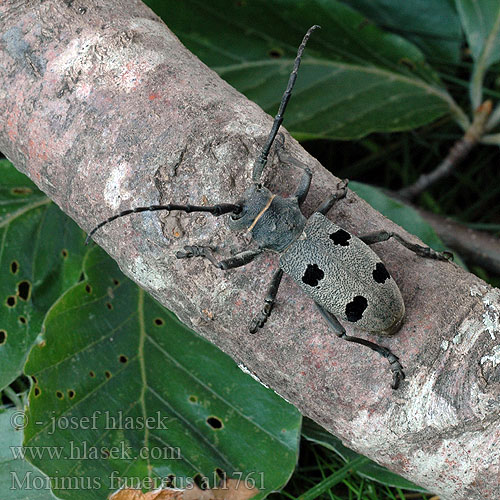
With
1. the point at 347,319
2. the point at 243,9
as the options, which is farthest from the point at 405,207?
the point at 243,9

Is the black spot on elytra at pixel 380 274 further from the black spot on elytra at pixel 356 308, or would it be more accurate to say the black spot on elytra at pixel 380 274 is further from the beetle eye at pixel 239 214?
the beetle eye at pixel 239 214

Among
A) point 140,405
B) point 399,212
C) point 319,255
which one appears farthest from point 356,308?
point 140,405

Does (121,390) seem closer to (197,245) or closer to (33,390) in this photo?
(33,390)

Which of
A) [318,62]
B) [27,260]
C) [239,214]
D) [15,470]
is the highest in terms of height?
[318,62]

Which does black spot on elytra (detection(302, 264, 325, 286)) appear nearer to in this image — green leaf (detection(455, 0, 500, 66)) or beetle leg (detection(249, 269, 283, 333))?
beetle leg (detection(249, 269, 283, 333))

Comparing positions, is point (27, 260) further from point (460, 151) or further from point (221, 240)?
point (460, 151)

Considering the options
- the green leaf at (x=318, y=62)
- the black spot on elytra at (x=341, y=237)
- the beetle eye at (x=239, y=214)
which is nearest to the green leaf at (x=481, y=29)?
the green leaf at (x=318, y=62)

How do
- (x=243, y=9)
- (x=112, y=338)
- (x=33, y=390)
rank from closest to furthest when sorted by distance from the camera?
(x=33, y=390) → (x=112, y=338) → (x=243, y=9)

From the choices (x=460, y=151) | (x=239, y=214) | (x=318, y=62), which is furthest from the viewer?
(x=460, y=151)
